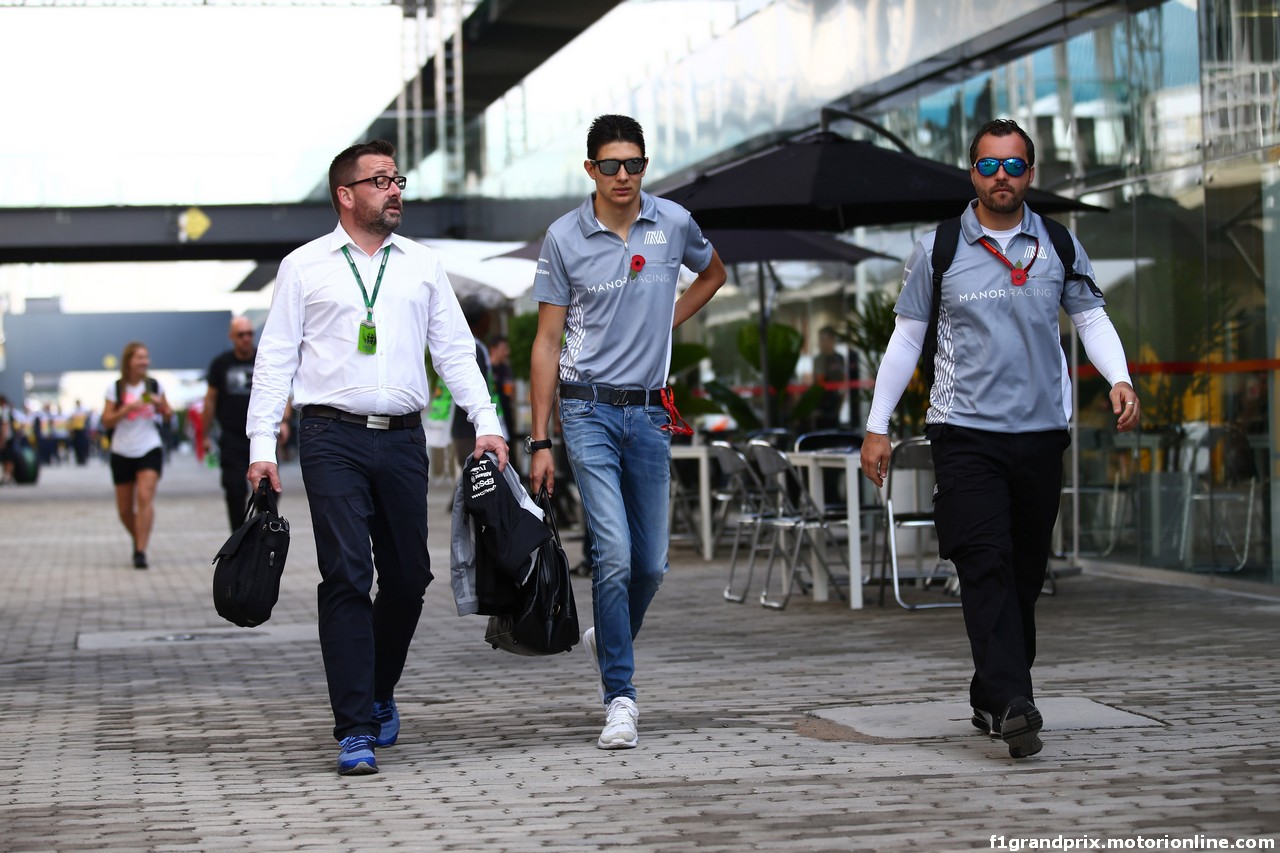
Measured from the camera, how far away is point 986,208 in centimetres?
560

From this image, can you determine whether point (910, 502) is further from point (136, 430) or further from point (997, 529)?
point (136, 430)

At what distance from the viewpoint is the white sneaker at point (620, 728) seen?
5688 mm

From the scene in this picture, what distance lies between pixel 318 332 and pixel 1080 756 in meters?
2.59

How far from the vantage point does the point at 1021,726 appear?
5223 millimetres

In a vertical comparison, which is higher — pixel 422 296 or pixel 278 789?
pixel 422 296

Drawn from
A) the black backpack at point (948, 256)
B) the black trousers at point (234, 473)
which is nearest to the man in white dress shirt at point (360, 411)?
the black backpack at point (948, 256)

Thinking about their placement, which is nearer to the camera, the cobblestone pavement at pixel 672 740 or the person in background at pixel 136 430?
the cobblestone pavement at pixel 672 740

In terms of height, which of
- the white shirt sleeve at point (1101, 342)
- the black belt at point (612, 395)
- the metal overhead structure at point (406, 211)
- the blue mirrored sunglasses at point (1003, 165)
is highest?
the metal overhead structure at point (406, 211)

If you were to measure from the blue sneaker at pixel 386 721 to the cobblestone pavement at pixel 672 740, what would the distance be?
0.30 feet

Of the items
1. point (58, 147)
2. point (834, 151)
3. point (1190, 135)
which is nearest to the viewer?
point (834, 151)

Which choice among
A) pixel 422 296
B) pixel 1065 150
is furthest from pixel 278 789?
pixel 1065 150

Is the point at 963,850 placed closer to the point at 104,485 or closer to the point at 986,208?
the point at 986,208

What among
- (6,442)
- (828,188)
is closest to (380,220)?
(828,188)

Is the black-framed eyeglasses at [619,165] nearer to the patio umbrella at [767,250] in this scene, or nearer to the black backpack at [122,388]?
the patio umbrella at [767,250]
